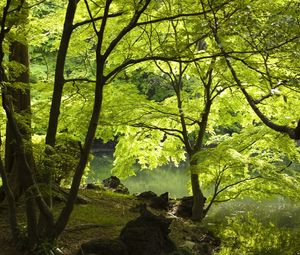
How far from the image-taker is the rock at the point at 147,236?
6296 mm

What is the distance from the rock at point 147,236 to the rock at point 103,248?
0.33 metres

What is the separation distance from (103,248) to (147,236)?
0.82m

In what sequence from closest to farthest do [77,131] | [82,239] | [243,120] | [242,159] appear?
[82,239]
[242,159]
[77,131]
[243,120]

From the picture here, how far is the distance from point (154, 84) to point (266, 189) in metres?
24.2

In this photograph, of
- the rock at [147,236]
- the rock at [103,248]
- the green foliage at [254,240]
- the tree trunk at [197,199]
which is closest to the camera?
the rock at [103,248]

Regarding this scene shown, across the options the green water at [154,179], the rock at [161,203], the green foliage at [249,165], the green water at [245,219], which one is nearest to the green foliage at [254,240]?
the green water at [245,219]

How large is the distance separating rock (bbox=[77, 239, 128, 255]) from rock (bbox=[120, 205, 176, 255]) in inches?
13.1

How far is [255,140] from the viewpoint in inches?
376

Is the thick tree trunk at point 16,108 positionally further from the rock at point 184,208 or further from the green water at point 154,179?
the green water at point 154,179

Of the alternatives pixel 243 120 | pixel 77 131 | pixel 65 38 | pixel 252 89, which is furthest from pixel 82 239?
pixel 243 120

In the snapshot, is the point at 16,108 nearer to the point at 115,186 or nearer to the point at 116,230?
the point at 116,230

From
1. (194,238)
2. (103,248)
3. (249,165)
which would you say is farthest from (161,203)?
(103,248)

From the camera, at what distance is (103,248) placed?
5.87 meters

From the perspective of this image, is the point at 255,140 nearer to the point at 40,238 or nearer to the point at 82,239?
the point at 82,239
